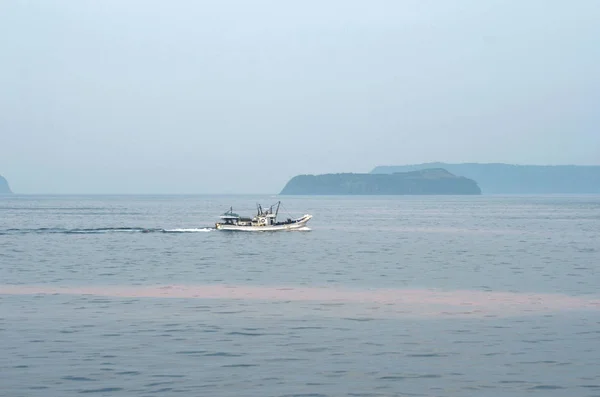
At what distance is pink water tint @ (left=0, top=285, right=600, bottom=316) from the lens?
31922mm

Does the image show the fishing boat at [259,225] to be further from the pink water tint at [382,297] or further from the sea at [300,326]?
the pink water tint at [382,297]

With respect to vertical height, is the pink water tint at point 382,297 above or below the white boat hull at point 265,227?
below

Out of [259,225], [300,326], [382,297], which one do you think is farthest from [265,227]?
[300,326]

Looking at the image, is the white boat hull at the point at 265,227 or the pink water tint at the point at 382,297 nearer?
the pink water tint at the point at 382,297

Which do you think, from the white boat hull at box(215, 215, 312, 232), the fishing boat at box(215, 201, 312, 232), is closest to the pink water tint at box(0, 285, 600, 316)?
the white boat hull at box(215, 215, 312, 232)

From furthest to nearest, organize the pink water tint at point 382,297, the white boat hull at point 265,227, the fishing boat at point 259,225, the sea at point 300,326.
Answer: the fishing boat at point 259,225, the white boat hull at point 265,227, the pink water tint at point 382,297, the sea at point 300,326

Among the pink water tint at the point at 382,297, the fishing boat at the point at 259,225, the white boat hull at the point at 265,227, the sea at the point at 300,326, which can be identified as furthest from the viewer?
the fishing boat at the point at 259,225

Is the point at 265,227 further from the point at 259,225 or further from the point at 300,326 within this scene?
the point at 300,326

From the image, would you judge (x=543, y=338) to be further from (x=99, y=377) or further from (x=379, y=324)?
(x=99, y=377)

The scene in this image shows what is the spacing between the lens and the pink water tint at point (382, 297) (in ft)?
105

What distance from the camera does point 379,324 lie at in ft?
93.1

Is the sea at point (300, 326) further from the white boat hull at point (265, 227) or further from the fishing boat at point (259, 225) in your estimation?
the fishing boat at point (259, 225)

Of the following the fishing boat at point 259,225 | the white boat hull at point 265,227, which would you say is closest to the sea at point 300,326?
the white boat hull at point 265,227

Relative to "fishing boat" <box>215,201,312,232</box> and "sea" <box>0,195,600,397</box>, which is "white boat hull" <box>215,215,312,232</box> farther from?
"sea" <box>0,195,600,397</box>
